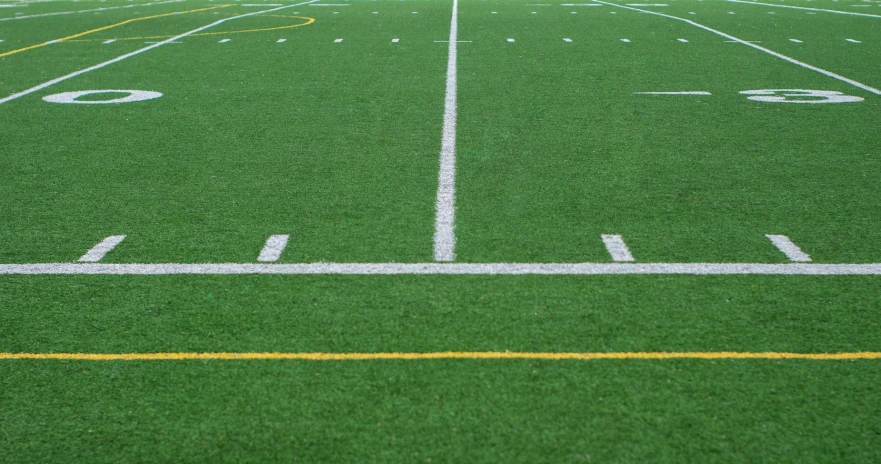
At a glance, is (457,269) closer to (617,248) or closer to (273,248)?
(617,248)

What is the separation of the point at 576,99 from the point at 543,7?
13980 millimetres

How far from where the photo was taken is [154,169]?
6.79 meters

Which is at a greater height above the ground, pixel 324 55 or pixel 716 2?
pixel 324 55

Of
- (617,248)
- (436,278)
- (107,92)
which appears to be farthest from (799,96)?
(107,92)

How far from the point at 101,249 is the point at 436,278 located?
1937 mm

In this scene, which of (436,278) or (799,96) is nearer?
(436,278)

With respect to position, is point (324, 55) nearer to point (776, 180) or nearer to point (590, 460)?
point (776, 180)

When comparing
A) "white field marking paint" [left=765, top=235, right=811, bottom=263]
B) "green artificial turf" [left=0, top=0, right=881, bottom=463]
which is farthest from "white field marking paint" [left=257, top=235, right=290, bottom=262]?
"white field marking paint" [left=765, top=235, right=811, bottom=263]

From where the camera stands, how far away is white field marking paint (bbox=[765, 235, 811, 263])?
15.7 ft

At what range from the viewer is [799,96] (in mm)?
9633

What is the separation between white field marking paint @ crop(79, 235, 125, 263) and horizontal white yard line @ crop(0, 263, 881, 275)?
0.10 metres

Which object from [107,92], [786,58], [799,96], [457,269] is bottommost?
[786,58]

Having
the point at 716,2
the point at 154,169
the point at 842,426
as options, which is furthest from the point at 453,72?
the point at 716,2

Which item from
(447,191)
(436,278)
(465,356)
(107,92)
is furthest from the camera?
(107,92)
